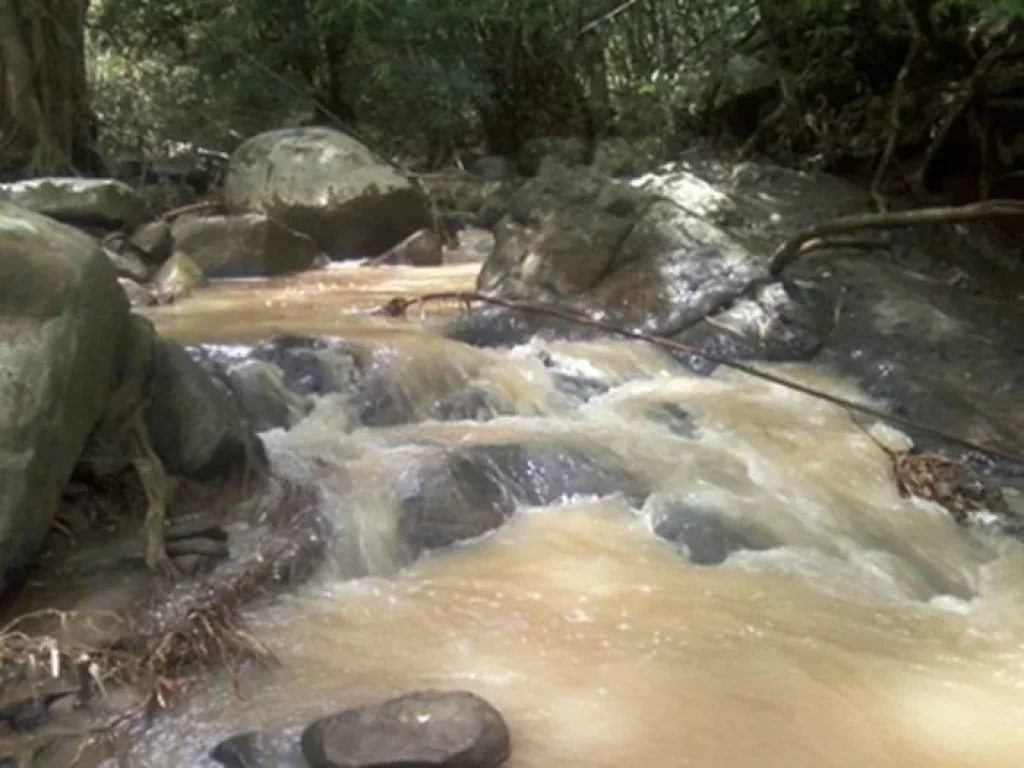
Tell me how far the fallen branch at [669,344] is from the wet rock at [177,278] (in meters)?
1.58

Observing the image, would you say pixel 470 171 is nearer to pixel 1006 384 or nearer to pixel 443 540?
pixel 1006 384

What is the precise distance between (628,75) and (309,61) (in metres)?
4.73

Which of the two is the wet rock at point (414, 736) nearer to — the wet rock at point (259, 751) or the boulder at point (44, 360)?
the wet rock at point (259, 751)

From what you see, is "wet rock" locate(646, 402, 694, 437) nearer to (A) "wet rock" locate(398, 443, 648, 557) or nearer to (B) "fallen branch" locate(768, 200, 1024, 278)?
(A) "wet rock" locate(398, 443, 648, 557)

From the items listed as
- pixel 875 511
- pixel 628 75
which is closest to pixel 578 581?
pixel 875 511

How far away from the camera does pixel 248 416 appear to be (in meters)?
5.40

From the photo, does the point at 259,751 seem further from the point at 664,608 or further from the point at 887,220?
the point at 887,220

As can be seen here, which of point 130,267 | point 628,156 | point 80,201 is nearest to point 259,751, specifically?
point 130,267

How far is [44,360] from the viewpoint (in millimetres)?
3771

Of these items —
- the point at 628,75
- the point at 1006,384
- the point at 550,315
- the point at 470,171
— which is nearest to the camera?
the point at 1006,384

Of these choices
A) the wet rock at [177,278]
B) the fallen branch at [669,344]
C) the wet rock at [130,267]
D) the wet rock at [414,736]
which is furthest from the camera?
the wet rock at [130,267]

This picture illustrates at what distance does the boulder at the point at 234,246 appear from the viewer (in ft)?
29.7

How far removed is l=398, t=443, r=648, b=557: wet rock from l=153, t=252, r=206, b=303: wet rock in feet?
12.0

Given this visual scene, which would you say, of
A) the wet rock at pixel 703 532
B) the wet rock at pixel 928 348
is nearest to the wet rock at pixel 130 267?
the wet rock at pixel 928 348
